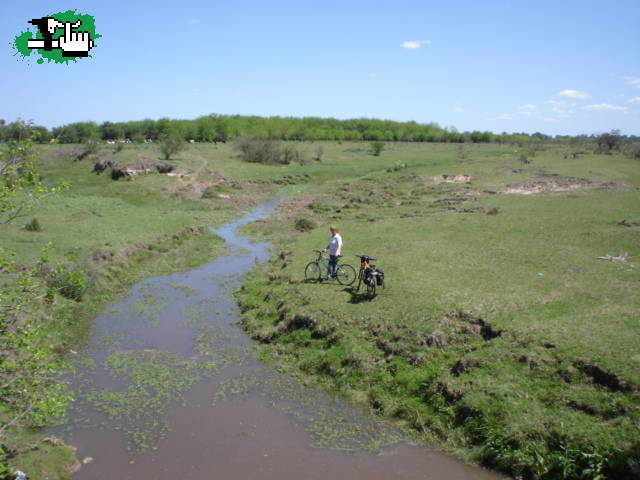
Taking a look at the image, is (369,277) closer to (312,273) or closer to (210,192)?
(312,273)

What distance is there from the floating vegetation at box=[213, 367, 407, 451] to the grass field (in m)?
0.50

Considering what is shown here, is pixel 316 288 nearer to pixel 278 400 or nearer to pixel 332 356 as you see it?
pixel 332 356

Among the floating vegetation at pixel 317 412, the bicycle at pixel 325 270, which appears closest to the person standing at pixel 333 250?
the bicycle at pixel 325 270

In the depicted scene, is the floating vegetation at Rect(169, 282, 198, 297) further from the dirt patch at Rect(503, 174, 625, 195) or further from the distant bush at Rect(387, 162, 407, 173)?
the distant bush at Rect(387, 162, 407, 173)

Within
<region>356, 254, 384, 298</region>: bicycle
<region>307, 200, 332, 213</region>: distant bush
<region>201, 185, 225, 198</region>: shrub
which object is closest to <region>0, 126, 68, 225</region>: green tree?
<region>356, 254, 384, 298</region>: bicycle

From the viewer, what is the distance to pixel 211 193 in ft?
146

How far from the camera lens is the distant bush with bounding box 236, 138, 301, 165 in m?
67.2

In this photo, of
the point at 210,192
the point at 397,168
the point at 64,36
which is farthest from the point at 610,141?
the point at 64,36

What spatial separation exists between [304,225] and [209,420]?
21.3 metres

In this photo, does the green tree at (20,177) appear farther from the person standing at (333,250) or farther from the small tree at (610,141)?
the small tree at (610,141)

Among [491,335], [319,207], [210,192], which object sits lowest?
[491,335]

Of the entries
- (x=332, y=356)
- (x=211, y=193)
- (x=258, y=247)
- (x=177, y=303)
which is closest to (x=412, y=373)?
(x=332, y=356)

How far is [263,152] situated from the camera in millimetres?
67375

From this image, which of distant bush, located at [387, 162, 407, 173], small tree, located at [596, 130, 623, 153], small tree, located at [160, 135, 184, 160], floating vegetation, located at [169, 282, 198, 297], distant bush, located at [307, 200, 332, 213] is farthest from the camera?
small tree, located at [596, 130, 623, 153]
